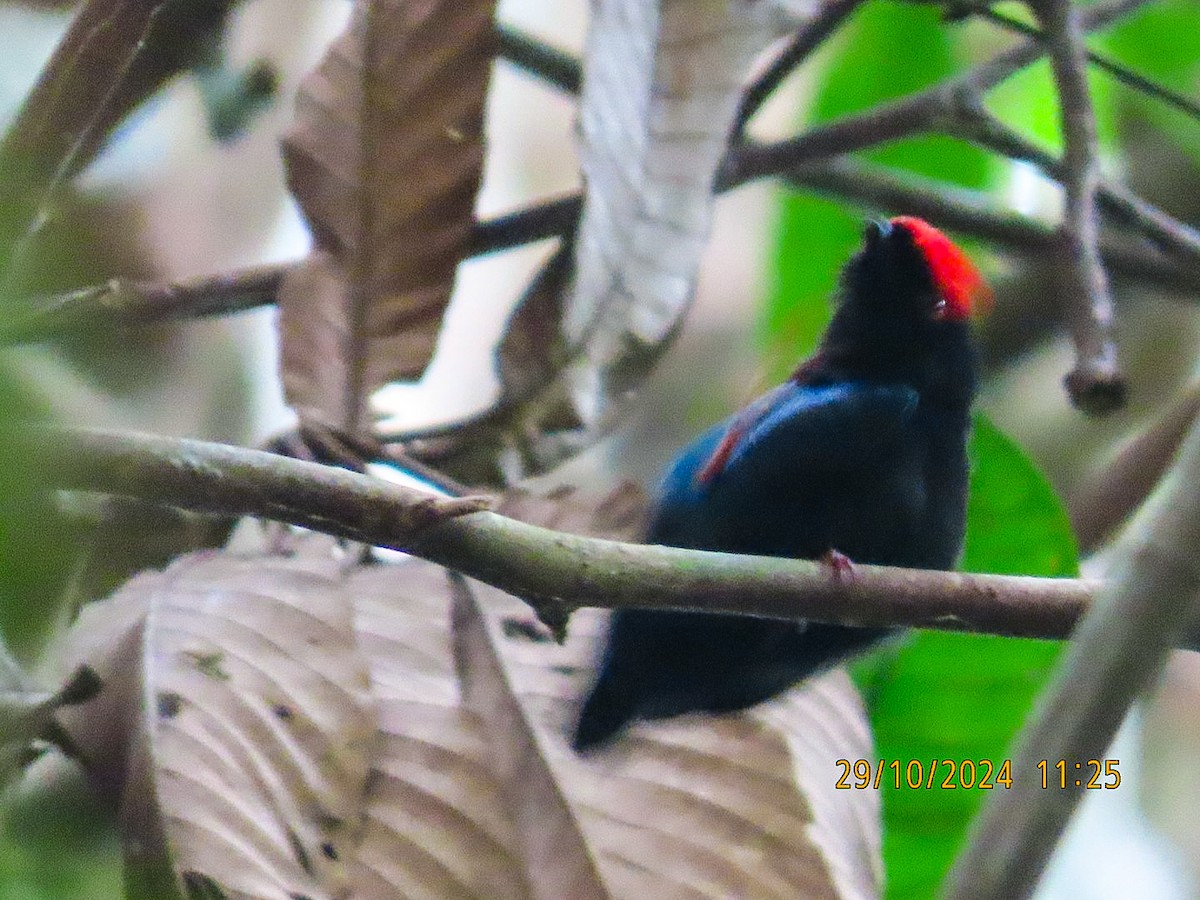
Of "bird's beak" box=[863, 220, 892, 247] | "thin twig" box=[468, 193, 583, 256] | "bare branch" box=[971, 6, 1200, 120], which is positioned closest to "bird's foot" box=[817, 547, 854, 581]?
"bird's beak" box=[863, 220, 892, 247]

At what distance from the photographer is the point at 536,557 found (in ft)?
3.24

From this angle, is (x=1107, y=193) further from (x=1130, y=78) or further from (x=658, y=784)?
(x=658, y=784)

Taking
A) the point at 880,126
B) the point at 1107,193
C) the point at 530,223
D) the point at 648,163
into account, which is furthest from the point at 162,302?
the point at 1107,193

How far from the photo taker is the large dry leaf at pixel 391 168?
162cm

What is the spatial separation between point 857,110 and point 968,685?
3.99 feet

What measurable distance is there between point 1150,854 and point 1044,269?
5.78 feet

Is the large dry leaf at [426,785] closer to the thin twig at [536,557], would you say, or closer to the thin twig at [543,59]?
the thin twig at [536,557]

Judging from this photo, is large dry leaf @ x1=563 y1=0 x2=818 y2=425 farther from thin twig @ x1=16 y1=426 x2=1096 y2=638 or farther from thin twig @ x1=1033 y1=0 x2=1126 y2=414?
thin twig @ x1=16 y1=426 x2=1096 y2=638

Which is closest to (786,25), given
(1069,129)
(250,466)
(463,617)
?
(1069,129)

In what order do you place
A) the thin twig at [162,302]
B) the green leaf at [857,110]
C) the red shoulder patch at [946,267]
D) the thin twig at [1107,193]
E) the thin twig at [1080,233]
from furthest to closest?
the green leaf at [857,110]
the thin twig at [1107,193]
the red shoulder patch at [946,267]
the thin twig at [1080,233]
the thin twig at [162,302]

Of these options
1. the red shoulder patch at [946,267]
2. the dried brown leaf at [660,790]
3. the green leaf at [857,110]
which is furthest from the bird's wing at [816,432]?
the green leaf at [857,110]

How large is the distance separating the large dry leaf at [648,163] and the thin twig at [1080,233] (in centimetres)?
35

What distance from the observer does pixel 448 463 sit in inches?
67.5

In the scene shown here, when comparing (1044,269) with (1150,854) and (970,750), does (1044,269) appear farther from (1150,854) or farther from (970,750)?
(1150,854)
